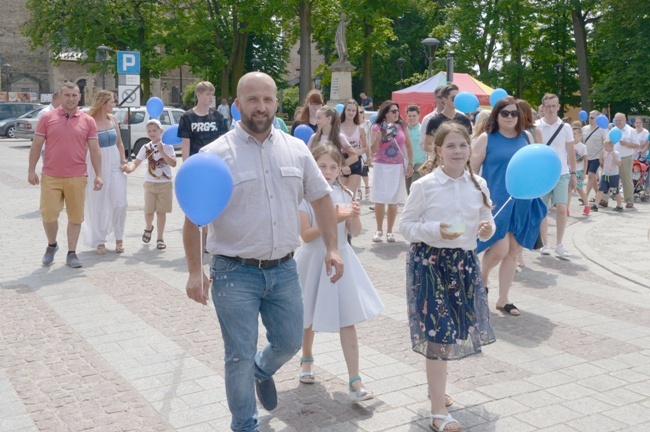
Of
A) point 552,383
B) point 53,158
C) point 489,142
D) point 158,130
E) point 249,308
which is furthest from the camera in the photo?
point 158,130

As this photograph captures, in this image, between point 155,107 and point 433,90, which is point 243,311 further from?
point 433,90

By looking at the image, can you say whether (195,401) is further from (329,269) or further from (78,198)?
(78,198)

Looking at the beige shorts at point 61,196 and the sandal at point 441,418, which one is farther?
the beige shorts at point 61,196

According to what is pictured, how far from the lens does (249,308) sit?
12.5 feet

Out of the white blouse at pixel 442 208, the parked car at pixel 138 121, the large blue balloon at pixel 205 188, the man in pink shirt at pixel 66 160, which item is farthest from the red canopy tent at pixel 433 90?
the large blue balloon at pixel 205 188

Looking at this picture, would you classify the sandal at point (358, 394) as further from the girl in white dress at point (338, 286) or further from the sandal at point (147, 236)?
the sandal at point (147, 236)

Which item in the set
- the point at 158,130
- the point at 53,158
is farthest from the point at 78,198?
the point at 158,130

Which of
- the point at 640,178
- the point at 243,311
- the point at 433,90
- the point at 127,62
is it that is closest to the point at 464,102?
the point at 243,311

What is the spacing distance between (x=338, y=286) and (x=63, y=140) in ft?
16.1

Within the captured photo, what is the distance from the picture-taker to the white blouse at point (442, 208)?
14.6 ft

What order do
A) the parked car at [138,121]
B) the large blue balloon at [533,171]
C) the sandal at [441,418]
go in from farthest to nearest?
the parked car at [138,121] → the large blue balloon at [533,171] → the sandal at [441,418]

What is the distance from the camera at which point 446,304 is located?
4371 millimetres

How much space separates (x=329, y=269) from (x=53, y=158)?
216 inches

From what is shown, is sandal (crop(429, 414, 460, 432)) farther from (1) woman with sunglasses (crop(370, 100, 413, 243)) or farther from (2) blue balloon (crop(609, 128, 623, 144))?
(2) blue balloon (crop(609, 128, 623, 144))
